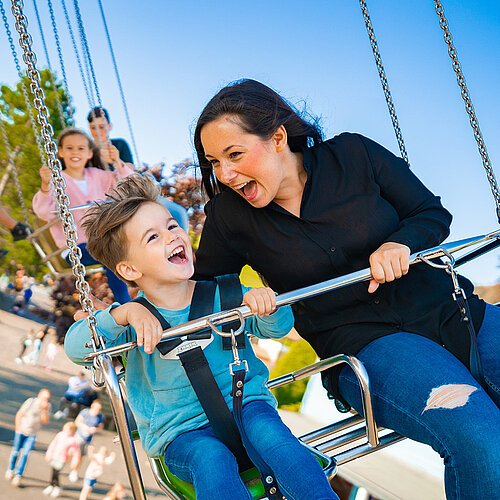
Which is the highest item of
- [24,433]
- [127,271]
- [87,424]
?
[127,271]

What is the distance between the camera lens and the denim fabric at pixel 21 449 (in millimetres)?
10062

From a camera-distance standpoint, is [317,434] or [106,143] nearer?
[317,434]

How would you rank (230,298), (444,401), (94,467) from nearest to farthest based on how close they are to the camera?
(444,401), (230,298), (94,467)

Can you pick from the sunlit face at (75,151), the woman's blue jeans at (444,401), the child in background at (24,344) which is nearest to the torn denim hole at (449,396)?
the woman's blue jeans at (444,401)

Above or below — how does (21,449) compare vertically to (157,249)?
A: below

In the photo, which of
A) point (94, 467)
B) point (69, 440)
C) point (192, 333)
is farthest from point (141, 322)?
point (69, 440)

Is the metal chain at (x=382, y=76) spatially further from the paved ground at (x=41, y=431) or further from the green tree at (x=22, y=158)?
the green tree at (x=22, y=158)

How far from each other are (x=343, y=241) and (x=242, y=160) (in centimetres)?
31

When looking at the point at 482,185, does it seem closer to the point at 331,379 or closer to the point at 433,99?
the point at 433,99

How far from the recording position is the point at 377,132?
10.9 metres

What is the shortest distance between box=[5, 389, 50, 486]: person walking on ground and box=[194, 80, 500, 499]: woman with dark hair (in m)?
9.74

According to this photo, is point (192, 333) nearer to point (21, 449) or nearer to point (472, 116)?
point (472, 116)

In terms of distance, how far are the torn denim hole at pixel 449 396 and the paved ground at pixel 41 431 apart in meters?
9.60

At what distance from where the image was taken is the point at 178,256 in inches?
58.7
